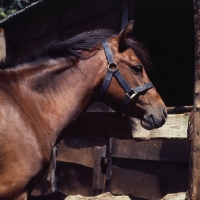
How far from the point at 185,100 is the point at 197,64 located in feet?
16.6

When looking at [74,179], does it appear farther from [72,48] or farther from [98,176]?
[72,48]

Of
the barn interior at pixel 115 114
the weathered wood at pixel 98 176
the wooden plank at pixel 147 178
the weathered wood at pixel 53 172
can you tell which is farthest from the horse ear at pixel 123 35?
the weathered wood at pixel 53 172

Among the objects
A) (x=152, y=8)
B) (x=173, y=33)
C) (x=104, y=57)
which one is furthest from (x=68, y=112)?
(x=173, y=33)

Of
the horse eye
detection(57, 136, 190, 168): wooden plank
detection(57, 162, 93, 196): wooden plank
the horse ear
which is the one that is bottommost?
detection(57, 162, 93, 196): wooden plank

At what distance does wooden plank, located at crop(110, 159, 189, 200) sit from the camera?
518 cm

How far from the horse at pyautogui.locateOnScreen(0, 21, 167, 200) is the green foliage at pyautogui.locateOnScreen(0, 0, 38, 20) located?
14.7m

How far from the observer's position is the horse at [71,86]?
350 centimetres

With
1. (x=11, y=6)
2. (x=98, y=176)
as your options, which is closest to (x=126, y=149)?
(x=98, y=176)

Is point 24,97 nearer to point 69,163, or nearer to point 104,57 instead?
point 104,57

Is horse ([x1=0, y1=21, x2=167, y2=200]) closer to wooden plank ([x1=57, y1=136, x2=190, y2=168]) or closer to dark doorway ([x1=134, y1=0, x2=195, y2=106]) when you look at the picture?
wooden plank ([x1=57, y1=136, x2=190, y2=168])

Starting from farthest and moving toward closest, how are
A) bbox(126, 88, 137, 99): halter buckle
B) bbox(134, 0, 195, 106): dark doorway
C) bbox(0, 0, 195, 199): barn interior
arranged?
bbox(134, 0, 195, 106): dark doorway, bbox(0, 0, 195, 199): barn interior, bbox(126, 88, 137, 99): halter buckle

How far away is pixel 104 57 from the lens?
12.6ft

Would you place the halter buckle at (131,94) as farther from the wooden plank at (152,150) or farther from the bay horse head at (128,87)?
the wooden plank at (152,150)

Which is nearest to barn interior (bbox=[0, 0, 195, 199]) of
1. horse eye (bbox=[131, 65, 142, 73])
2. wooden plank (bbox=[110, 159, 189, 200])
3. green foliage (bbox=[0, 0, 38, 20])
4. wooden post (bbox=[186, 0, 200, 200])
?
wooden plank (bbox=[110, 159, 189, 200])
